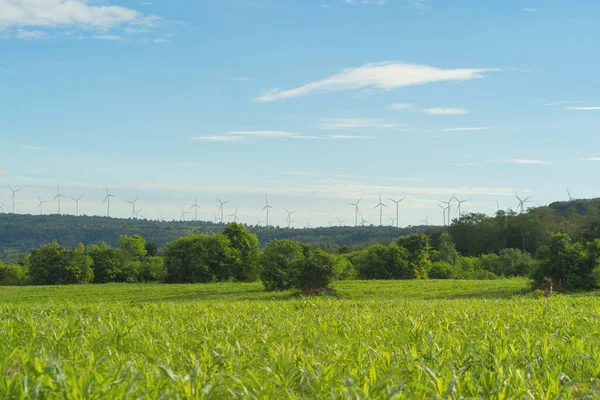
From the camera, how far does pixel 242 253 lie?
71.1m

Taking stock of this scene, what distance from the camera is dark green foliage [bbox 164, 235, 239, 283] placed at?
69125mm

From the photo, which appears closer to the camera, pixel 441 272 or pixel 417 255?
pixel 417 255

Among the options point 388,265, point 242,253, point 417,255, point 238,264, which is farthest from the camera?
point 242,253

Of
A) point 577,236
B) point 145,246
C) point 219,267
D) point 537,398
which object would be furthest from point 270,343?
point 145,246

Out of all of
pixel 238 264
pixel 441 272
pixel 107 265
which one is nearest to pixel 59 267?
pixel 107 265

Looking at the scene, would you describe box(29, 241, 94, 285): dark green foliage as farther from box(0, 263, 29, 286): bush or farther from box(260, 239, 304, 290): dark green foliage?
box(260, 239, 304, 290): dark green foliage

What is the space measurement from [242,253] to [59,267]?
2104 cm

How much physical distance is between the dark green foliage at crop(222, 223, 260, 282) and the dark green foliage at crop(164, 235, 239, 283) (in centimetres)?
68

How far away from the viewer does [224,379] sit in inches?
207

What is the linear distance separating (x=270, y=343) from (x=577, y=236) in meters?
74.7

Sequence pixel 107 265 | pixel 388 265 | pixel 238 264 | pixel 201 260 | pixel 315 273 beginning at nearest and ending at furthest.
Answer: pixel 315 273 → pixel 388 265 → pixel 201 260 → pixel 238 264 → pixel 107 265

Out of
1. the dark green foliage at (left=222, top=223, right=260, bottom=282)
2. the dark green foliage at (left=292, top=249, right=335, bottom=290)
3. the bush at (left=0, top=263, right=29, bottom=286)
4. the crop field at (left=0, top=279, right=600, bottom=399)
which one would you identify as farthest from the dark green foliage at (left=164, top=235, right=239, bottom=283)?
the crop field at (left=0, top=279, right=600, bottom=399)

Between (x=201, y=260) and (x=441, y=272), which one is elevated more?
(x=201, y=260)

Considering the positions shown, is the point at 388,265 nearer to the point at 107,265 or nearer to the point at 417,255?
the point at 417,255
